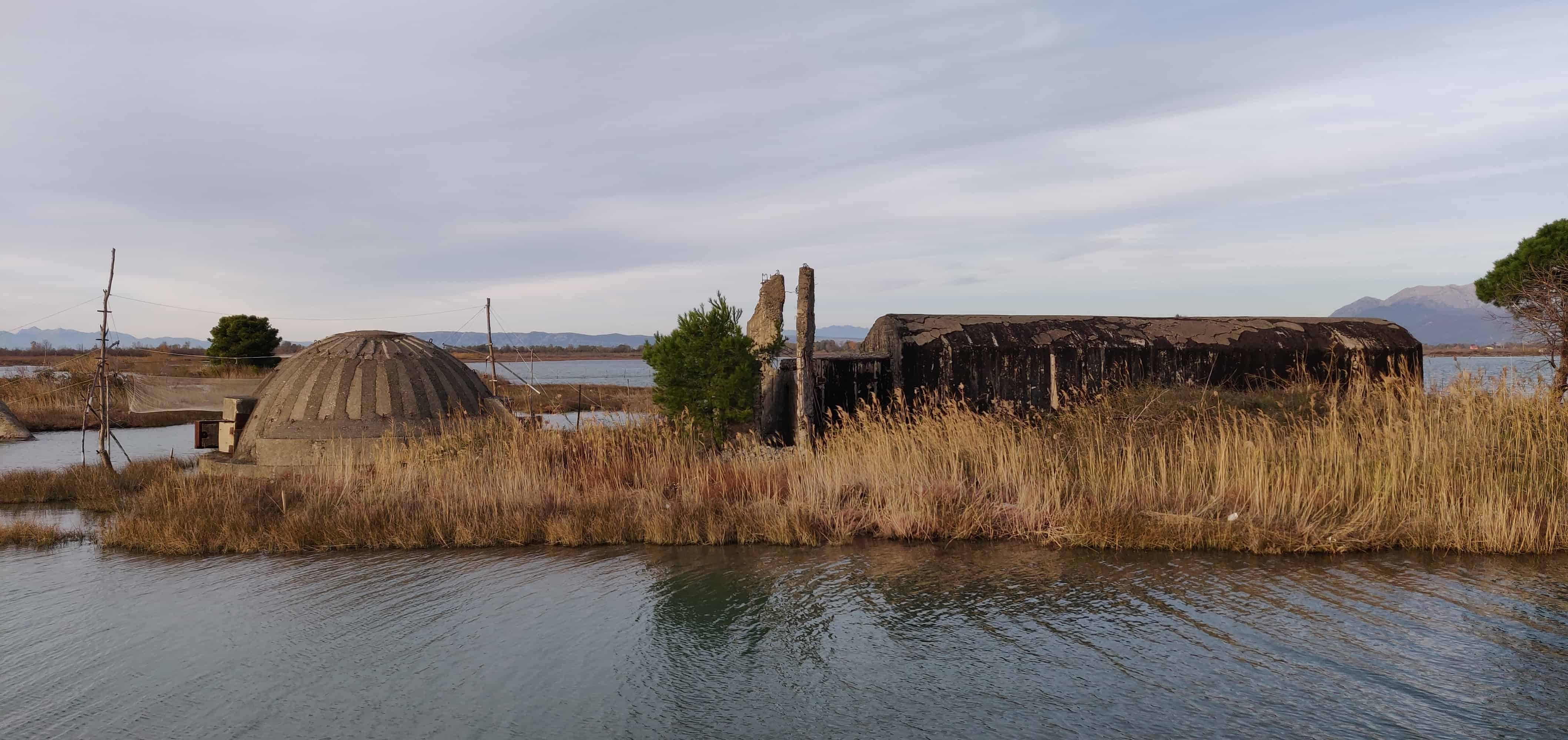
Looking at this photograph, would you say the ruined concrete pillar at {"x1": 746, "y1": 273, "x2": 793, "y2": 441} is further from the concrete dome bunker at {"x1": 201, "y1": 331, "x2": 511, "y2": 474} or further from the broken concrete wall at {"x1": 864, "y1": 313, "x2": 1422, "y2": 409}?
the concrete dome bunker at {"x1": 201, "y1": 331, "x2": 511, "y2": 474}

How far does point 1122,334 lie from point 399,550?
43.0 feet

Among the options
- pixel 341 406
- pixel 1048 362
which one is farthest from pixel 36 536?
pixel 1048 362

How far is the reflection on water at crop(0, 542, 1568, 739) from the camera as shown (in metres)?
5.38

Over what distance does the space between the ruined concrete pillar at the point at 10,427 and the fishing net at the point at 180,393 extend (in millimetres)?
5915

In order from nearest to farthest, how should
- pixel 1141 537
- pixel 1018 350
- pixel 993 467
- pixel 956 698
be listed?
Answer: pixel 956 698 < pixel 1141 537 < pixel 993 467 < pixel 1018 350

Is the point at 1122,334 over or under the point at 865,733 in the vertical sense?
over

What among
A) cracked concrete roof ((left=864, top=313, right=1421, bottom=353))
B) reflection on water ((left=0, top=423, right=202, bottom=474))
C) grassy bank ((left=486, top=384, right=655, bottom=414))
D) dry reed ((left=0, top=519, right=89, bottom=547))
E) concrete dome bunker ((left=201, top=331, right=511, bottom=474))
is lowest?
reflection on water ((left=0, top=423, right=202, bottom=474))

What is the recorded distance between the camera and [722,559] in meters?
9.59

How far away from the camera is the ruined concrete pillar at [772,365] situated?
54.1 feet

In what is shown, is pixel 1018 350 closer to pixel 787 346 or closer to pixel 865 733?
pixel 787 346

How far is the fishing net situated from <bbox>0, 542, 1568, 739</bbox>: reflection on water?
15.8 meters

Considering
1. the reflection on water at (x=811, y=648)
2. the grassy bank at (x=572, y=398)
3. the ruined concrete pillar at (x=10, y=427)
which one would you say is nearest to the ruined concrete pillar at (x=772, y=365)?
the grassy bank at (x=572, y=398)

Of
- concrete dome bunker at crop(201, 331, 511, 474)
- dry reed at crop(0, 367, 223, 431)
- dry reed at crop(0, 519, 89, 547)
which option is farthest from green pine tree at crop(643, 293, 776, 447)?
dry reed at crop(0, 367, 223, 431)

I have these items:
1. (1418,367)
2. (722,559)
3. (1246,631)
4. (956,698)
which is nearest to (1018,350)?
(1418,367)
